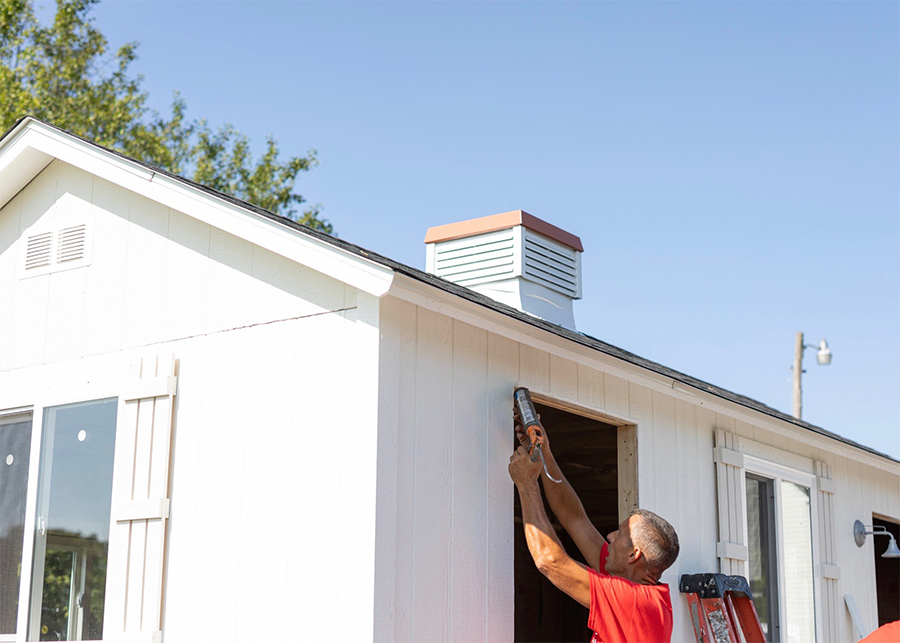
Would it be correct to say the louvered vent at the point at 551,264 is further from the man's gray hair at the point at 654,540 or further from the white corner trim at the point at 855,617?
the man's gray hair at the point at 654,540

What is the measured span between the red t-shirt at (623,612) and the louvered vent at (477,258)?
3.93m

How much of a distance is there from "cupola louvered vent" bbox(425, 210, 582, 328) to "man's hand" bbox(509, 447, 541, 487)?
10.8ft

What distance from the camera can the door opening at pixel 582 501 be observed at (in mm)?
7352

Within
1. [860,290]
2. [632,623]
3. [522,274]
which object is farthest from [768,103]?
[632,623]

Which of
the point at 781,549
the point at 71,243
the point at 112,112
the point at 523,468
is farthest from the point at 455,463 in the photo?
the point at 112,112

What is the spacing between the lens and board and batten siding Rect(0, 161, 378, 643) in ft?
14.5

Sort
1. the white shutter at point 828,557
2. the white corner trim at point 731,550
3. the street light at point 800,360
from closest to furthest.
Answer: the white corner trim at point 731,550 < the white shutter at point 828,557 < the street light at point 800,360

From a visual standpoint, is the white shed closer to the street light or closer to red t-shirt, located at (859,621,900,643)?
red t-shirt, located at (859,621,900,643)

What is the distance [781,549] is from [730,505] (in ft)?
2.89

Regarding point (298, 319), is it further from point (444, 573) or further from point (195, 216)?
point (444, 573)

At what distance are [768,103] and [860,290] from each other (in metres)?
6.57

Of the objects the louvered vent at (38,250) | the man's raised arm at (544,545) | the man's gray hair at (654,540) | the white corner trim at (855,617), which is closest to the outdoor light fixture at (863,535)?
the white corner trim at (855,617)

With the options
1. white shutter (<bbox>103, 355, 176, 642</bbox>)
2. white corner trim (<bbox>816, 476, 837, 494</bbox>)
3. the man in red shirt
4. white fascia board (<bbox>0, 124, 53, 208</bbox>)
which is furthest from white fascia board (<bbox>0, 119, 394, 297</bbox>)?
white corner trim (<bbox>816, 476, 837, 494</bbox>)

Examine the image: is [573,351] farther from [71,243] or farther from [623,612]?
[71,243]
